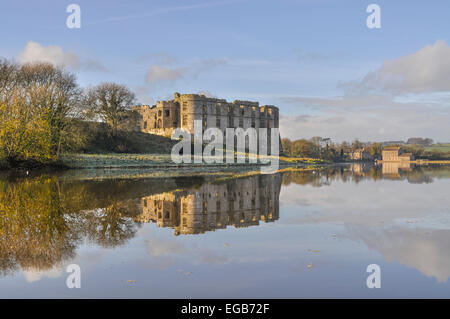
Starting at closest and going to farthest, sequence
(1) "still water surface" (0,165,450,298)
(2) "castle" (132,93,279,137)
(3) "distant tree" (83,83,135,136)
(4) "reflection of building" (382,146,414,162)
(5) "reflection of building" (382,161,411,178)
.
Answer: (1) "still water surface" (0,165,450,298) < (5) "reflection of building" (382,161,411,178) < (3) "distant tree" (83,83,135,136) < (2) "castle" (132,93,279,137) < (4) "reflection of building" (382,146,414,162)

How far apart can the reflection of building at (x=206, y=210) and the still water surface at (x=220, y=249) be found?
1.9 inches

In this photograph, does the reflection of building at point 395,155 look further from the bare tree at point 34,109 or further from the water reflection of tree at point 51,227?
the water reflection of tree at point 51,227

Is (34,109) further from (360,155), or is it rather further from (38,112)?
(360,155)

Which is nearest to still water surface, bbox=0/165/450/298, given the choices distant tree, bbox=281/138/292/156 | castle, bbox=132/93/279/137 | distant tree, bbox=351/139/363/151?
castle, bbox=132/93/279/137

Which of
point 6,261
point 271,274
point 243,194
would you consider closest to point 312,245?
point 271,274

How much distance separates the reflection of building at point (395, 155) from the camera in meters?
125

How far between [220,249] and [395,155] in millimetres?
136504

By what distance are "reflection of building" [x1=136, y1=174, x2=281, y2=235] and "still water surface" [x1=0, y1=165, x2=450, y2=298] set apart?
0.16 ft

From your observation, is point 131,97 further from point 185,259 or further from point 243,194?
point 185,259

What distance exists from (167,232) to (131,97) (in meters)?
53.8

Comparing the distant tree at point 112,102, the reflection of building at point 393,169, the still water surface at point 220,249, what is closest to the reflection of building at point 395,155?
the reflection of building at point 393,169

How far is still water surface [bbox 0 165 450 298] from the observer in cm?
547

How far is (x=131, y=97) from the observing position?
5975cm

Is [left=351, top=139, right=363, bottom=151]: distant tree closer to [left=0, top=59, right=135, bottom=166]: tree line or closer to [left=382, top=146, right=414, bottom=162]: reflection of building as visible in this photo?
[left=382, top=146, right=414, bottom=162]: reflection of building
